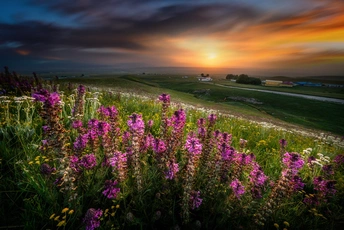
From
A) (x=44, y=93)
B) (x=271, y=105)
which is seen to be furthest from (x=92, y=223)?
(x=271, y=105)

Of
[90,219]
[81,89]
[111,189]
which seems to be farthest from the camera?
[81,89]

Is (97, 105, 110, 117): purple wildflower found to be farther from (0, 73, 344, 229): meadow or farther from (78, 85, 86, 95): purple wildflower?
(78, 85, 86, 95): purple wildflower

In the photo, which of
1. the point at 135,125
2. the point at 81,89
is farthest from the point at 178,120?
the point at 81,89

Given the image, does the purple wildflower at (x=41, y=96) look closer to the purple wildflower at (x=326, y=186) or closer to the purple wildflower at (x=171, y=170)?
the purple wildflower at (x=171, y=170)

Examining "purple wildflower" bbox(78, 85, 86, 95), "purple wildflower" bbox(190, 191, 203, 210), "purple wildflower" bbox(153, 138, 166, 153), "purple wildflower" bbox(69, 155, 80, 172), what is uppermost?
"purple wildflower" bbox(78, 85, 86, 95)

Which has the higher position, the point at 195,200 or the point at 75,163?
the point at 75,163

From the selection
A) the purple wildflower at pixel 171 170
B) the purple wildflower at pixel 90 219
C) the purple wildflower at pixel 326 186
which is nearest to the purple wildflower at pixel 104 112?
the purple wildflower at pixel 171 170

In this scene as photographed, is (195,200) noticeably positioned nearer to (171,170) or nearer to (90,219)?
(171,170)

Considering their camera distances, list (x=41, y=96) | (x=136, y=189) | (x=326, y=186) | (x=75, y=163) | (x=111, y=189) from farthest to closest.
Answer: (x=326, y=186), (x=136, y=189), (x=75, y=163), (x=111, y=189), (x=41, y=96)

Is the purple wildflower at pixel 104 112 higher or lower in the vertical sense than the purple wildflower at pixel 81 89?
lower

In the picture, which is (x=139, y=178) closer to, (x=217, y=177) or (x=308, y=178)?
(x=217, y=177)

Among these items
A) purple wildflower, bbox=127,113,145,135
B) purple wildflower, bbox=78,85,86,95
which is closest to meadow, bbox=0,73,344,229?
purple wildflower, bbox=127,113,145,135

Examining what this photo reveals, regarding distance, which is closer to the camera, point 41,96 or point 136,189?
point 41,96

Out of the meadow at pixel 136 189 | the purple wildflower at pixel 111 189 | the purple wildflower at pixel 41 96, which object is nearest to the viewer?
the purple wildflower at pixel 41 96
